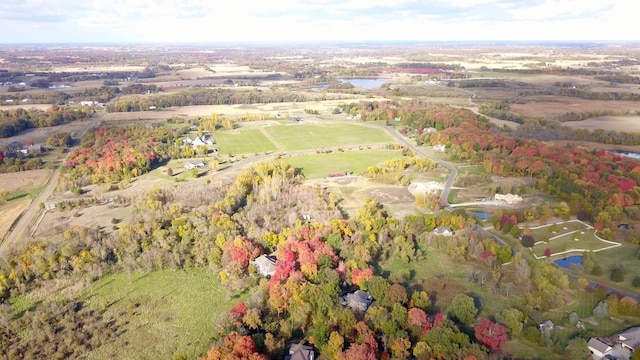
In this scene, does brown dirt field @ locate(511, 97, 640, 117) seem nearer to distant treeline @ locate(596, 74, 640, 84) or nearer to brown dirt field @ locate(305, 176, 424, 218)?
distant treeline @ locate(596, 74, 640, 84)

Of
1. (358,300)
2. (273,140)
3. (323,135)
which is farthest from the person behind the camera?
(323,135)

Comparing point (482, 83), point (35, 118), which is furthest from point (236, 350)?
point (482, 83)

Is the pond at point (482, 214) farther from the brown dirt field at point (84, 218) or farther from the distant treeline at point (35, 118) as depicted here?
the distant treeline at point (35, 118)

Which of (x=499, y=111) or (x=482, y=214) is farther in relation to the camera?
(x=499, y=111)

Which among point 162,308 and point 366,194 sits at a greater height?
point 366,194

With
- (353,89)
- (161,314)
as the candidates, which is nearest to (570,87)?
(353,89)

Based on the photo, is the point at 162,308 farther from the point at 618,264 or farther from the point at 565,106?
the point at 565,106

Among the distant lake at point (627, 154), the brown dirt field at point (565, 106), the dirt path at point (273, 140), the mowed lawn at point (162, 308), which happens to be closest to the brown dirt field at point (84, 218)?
the mowed lawn at point (162, 308)

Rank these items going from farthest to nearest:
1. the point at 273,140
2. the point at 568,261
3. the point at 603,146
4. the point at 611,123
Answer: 1. the point at 611,123
2. the point at 273,140
3. the point at 603,146
4. the point at 568,261
